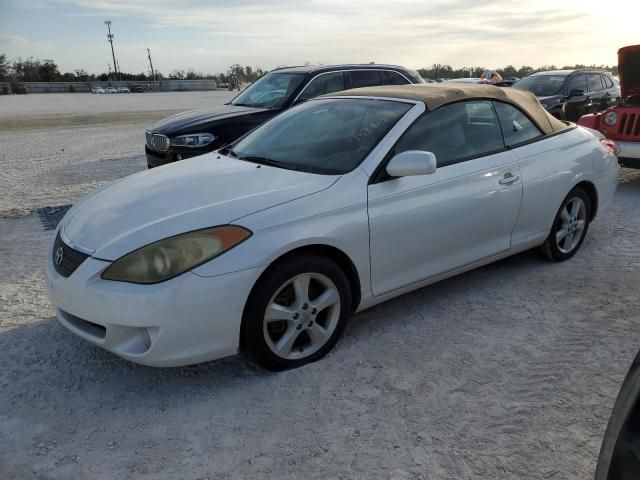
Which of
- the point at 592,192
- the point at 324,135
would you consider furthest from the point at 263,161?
the point at 592,192

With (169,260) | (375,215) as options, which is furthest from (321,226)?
(169,260)

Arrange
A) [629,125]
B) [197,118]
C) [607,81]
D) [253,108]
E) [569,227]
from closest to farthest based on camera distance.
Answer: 1. [569,227]
2. [197,118]
3. [629,125]
4. [253,108]
5. [607,81]

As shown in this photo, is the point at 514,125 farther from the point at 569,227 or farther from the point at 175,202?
the point at 175,202

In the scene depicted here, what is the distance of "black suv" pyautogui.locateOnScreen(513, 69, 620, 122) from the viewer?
37.3ft

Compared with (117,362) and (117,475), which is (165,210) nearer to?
(117,362)

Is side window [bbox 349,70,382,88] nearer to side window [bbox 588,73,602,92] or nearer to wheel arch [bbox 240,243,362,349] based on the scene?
wheel arch [bbox 240,243,362,349]

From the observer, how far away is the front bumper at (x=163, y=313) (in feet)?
9.04

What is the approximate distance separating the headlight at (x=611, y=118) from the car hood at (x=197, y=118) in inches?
189

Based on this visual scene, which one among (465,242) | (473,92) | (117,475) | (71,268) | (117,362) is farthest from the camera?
(473,92)

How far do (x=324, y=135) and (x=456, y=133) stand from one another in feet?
3.05

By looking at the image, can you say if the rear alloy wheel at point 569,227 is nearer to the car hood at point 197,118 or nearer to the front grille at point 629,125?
the front grille at point 629,125

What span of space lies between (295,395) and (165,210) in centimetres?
123

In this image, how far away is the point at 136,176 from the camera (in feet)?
13.1

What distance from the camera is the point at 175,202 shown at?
3211 mm
